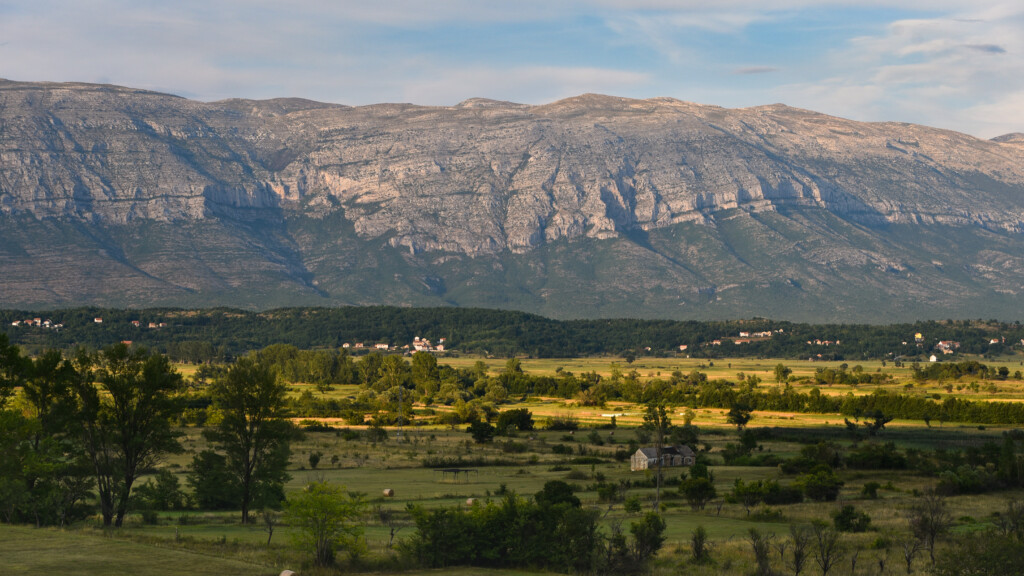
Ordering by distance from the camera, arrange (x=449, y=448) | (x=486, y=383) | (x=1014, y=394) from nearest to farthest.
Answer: (x=449, y=448) → (x=1014, y=394) → (x=486, y=383)

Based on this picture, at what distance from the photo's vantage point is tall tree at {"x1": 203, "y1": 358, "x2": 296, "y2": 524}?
47375 mm

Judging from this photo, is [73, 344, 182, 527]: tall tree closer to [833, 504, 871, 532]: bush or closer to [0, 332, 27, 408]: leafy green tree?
[0, 332, 27, 408]: leafy green tree

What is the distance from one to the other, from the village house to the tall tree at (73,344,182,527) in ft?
118

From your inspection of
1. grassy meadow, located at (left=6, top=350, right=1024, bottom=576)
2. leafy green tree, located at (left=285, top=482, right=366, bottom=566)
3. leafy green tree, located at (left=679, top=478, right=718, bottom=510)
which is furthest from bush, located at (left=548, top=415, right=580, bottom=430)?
leafy green tree, located at (left=285, top=482, right=366, bottom=566)

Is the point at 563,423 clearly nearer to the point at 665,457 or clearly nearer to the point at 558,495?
the point at 665,457

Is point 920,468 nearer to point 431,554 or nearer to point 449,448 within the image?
point 449,448

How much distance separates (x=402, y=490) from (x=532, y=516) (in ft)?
71.6

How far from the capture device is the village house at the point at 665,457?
71.9 metres

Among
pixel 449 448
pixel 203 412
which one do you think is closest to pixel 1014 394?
pixel 449 448

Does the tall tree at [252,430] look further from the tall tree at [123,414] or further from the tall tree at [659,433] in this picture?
the tall tree at [659,433]

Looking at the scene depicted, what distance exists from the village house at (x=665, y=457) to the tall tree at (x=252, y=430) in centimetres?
3095

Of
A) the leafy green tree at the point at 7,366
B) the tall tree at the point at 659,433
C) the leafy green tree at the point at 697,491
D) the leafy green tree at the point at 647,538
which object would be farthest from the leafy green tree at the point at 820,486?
the leafy green tree at the point at 7,366

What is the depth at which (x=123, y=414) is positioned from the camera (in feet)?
149

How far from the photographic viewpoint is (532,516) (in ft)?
121
